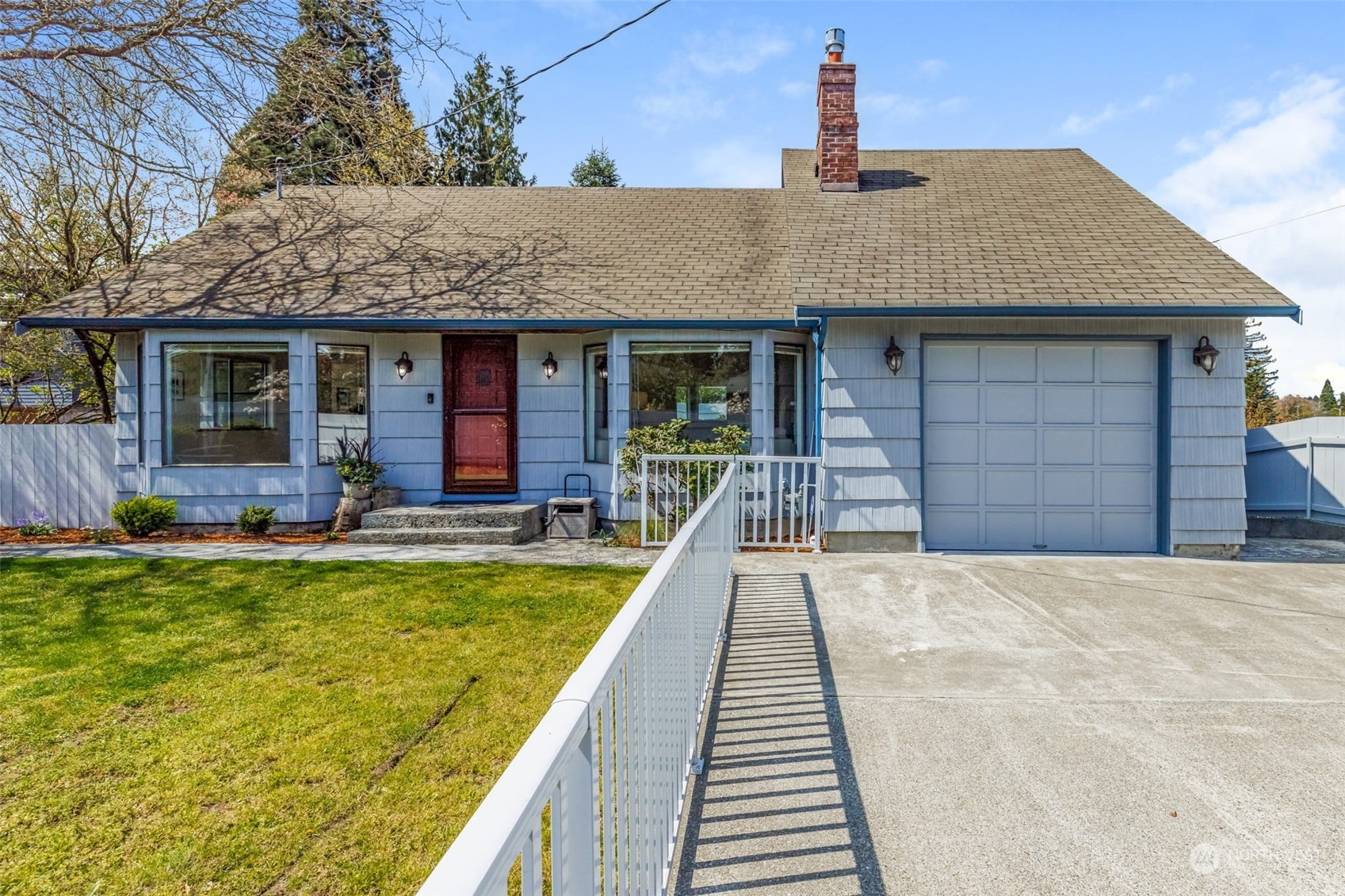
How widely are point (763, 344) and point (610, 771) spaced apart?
7006mm

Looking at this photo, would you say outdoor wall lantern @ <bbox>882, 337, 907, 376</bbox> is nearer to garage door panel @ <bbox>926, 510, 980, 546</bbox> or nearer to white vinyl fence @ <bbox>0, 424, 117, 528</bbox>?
garage door panel @ <bbox>926, 510, 980, 546</bbox>

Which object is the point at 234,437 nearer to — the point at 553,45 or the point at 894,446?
the point at 553,45

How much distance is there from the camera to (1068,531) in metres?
7.32

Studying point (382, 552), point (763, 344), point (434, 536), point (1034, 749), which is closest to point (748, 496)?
point (763, 344)

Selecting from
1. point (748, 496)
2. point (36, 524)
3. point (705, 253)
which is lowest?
point (36, 524)

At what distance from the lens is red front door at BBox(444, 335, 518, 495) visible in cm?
887

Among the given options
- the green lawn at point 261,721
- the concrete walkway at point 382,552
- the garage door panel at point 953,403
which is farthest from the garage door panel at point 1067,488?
the green lawn at point 261,721

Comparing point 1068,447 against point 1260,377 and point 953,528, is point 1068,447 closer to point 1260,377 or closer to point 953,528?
point 953,528

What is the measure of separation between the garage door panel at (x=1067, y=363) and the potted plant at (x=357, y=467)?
7.60 metres

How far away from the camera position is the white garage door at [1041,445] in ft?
23.8

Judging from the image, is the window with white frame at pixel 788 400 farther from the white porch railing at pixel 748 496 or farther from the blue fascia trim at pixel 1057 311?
the blue fascia trim at pixel 1057 311

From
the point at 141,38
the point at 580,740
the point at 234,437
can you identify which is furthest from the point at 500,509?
the point at 580,740

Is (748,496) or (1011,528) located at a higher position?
(748,496)

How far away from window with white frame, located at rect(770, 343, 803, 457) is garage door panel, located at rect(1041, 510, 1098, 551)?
2.76m
